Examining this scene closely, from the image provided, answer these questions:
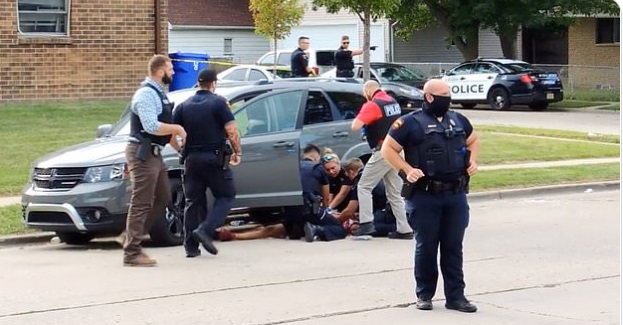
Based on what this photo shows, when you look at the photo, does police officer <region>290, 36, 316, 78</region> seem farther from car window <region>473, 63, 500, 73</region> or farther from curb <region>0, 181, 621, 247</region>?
car window <region>473, 63, 500, 73</region>

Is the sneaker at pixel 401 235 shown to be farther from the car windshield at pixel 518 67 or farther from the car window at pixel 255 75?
the car windshield at pixel 518 67

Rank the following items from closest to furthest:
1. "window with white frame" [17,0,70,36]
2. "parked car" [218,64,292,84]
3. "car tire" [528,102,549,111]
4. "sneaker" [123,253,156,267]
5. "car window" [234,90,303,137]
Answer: "sneaker" [123,253,156,267], "car window" [234,90,303,137], "window with white frame" [17,0,70,36], "parked car" [218,64,292,84], "car tire" [528,102,549,111]

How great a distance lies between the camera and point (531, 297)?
29.3 feet

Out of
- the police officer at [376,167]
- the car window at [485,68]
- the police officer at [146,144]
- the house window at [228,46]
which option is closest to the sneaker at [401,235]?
the police officer at [376,167]

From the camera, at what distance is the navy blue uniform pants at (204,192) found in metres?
10.8

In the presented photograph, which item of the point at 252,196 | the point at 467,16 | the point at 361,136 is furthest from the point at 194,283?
the point at 467,16

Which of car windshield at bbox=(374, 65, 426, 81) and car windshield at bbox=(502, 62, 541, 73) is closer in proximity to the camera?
car windshield at bbox=(374, 65, 426, 81)

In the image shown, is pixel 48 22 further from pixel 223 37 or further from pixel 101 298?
pixel 223 37

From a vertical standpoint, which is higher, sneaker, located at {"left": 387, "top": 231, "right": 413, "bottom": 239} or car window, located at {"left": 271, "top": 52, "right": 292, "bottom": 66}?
car window, located at {"left": 271, "top": 52, "right": 292, "bottom": 66}

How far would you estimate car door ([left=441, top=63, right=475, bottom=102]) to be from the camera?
114 feet

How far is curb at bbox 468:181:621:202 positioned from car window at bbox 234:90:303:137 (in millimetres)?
4059

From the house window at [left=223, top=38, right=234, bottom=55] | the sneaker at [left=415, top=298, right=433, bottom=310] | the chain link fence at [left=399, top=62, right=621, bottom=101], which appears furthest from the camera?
the house window at [left=223, top=38, right=234, bottom=55]

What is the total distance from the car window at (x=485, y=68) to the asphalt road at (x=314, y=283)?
21.6 m

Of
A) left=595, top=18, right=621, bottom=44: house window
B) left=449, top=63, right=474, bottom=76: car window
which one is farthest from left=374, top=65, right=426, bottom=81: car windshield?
left=595, top=18, right=621, bottom=44: house window
